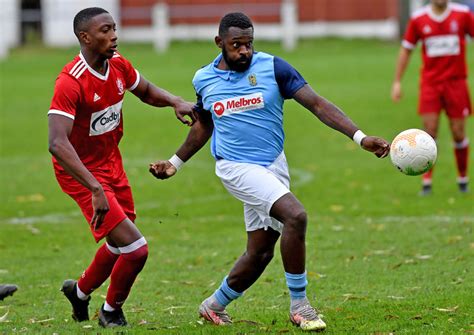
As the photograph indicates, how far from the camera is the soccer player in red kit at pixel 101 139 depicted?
24.0ft

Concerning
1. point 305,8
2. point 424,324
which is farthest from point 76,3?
point 424,324

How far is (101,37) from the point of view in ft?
24.6

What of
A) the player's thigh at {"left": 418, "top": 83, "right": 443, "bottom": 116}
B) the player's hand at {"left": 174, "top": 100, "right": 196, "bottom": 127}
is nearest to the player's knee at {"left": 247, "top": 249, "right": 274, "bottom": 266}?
the player's hand at {"left": 174, "top": 100, "right": 196, "bottom": 127}

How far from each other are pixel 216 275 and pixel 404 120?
13.4 metres

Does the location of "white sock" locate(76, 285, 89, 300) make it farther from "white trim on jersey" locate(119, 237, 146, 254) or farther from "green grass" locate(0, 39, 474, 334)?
"white trim on jersey" locate(119, 237, 146, 254)

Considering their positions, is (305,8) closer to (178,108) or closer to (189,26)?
(189,26)

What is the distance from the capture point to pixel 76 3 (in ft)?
146

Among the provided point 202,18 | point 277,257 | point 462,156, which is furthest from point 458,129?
point 202,18

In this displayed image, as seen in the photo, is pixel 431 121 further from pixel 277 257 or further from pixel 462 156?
pixel 277 257

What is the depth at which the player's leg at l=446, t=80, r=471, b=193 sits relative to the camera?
45.0 feet

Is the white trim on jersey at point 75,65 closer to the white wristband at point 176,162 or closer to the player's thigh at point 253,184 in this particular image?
the white wristband at point 176,162

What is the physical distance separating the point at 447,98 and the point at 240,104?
22.9 ft

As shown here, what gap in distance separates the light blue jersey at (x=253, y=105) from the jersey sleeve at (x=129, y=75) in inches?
31.8

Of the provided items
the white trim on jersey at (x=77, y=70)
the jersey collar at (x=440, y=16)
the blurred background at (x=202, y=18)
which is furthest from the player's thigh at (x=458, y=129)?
the blurred background at (x=202, y=18)
